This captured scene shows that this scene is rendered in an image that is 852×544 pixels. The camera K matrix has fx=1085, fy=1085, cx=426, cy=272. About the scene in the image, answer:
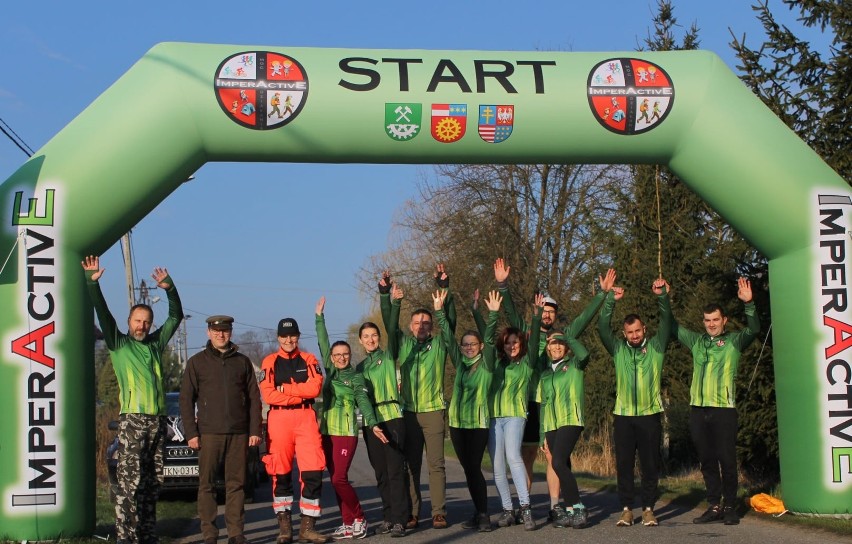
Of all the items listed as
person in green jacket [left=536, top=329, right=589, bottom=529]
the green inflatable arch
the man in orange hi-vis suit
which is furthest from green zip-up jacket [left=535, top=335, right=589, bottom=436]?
the man in orange hi-vis suit

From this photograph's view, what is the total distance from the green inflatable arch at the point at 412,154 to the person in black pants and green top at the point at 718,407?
0.50m

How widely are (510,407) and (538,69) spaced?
3059 millimetres

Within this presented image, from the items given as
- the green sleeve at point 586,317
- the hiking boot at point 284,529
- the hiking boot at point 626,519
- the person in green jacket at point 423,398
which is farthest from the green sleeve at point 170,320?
the hiking boot at point 626,519

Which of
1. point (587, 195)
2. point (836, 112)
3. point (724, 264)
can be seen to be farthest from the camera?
point (587, 195)

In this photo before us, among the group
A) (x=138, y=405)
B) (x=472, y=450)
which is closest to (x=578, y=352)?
(x=472, y=450)

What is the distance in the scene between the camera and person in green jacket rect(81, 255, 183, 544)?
851 centimetres

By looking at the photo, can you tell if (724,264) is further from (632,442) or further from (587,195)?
(587,195)

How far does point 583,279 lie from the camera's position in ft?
85.3

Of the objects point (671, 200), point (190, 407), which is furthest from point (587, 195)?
point (190, 407)

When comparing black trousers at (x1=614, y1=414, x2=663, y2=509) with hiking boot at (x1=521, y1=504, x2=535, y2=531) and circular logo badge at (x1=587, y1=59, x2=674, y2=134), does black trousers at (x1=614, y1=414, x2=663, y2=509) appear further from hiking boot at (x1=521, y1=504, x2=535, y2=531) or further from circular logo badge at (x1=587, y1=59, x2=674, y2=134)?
circular logo badge at (x1=587, y1=59, x2=674, y2=134)

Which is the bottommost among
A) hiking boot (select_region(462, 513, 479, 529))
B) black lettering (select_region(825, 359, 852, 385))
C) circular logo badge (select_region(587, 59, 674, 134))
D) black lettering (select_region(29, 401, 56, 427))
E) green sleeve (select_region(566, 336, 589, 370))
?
hiking boot (select_region(462, 513, 479, 529))

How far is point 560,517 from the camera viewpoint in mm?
9664

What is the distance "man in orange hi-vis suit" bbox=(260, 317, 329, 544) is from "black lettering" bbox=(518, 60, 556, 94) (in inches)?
119

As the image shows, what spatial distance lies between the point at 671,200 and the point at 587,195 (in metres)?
10.5
